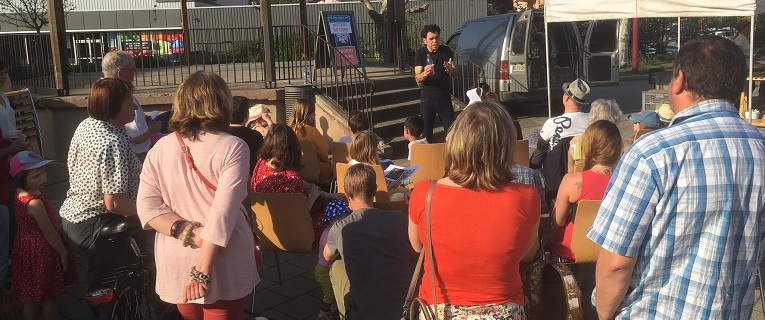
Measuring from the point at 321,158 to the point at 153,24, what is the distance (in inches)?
1077

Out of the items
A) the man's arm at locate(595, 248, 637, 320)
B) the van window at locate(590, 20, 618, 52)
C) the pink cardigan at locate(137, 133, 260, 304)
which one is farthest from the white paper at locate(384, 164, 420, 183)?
the van window at locate(590, 20, 618, 52)

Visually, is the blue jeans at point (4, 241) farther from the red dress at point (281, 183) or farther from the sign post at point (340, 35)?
the sign post at point (340, 35)

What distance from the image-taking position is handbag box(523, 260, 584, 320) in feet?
11.0

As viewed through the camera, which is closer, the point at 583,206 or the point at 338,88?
the point at 583,206

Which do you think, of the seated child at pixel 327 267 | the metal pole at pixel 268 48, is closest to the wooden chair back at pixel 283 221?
the seated child at pixel 327 267

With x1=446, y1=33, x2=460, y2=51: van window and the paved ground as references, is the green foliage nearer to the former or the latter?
x1=446, y1=33, x2=460, y2=51: van window

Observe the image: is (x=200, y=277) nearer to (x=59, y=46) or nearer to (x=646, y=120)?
(x=646, y=120)

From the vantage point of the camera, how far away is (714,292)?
85.6 inches

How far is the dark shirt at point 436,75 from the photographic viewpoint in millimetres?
8836

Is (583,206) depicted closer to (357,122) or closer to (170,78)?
(357,122)

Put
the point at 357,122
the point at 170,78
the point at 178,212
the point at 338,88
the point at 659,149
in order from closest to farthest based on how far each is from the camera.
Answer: the point at 659,149 < the point at 178,212 < the point at 357,122 < the point at 338,88 < the point at 170,78

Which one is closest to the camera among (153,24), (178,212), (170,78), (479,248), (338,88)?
(479,248)

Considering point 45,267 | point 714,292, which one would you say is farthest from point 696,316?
point 45,267

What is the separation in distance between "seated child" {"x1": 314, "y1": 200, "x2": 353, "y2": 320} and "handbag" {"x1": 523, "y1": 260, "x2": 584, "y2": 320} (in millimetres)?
1359
